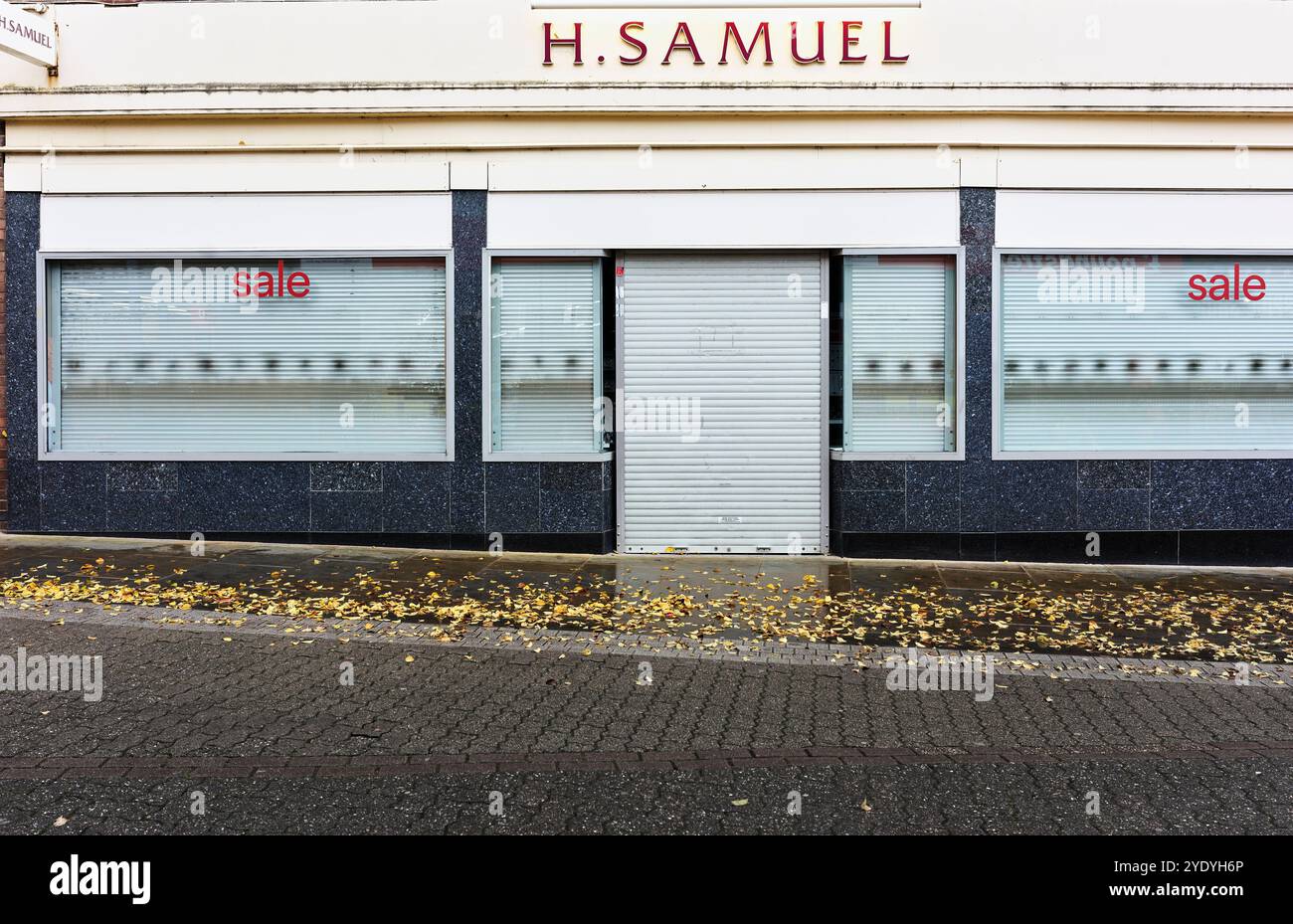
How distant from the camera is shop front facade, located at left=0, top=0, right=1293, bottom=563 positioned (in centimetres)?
1081

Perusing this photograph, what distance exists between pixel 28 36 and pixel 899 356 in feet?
29.5

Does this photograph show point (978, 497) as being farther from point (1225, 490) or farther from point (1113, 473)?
point (1225, 490)

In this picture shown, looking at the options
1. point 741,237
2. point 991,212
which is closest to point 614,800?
point 741,237

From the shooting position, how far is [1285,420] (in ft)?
36.2

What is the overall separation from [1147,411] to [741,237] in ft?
14.5

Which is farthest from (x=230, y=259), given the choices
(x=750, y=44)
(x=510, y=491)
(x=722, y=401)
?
(x=750, y=44)

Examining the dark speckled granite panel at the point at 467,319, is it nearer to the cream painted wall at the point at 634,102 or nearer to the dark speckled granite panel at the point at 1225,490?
the cream painted wall at the point at 634,102

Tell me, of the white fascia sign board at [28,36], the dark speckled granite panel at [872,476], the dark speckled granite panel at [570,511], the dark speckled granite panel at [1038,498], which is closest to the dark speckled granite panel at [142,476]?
the dark speckled granite panel at [570,511]

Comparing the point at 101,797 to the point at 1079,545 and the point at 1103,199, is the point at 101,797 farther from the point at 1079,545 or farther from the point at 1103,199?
the point at 1103,199

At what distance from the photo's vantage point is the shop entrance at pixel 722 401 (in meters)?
11.1

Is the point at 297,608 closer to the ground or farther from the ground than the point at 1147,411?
closer to the ground

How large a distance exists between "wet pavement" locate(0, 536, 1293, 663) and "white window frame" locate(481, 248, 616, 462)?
998 mm

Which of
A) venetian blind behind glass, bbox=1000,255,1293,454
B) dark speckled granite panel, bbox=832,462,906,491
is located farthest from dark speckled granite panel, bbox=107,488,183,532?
venetian blind behind glass, bbox=1000,255,1293,454

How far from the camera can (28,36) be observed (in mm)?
10570
